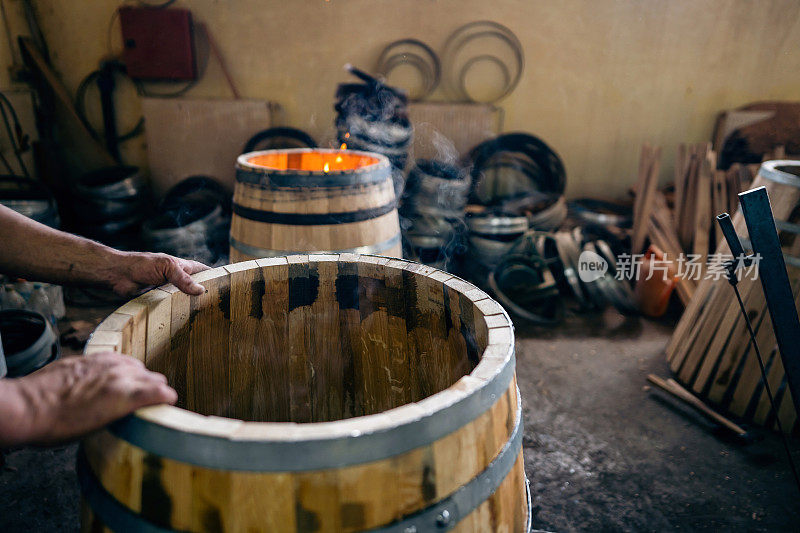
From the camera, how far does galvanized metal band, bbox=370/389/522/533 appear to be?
0.94 metres

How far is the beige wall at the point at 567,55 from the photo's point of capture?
264 inches

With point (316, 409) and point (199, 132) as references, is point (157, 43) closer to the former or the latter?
point (199, 132)

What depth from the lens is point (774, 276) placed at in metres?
2.09

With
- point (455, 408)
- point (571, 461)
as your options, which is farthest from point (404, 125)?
point (455, 408)

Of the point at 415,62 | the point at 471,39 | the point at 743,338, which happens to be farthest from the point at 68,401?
the point at 471,39

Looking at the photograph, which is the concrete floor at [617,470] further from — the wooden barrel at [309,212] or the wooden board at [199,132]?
the wooden board at [199,132]

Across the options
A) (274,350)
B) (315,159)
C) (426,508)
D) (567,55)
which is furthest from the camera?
(567,55)

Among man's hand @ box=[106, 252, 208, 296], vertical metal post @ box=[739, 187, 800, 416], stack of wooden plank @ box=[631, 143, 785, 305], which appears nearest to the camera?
man's hand @ box=[106, 252, 208, 296]

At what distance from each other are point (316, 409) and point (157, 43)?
20.7 ft

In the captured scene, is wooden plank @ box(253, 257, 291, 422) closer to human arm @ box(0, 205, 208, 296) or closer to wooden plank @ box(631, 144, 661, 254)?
human arm @ box(0, 205, 208, 296)

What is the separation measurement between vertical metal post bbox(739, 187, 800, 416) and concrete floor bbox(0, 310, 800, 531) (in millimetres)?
983

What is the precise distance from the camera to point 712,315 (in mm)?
3615

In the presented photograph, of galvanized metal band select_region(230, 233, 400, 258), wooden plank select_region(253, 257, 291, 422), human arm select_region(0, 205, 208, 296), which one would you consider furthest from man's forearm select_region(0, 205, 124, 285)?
galvanized metal band select_region(230, 233, 400, 258)

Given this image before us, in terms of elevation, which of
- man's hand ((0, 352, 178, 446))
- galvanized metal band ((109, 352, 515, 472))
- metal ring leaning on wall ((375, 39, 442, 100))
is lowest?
galvanized metal band ((109, 352, 515, 472))
